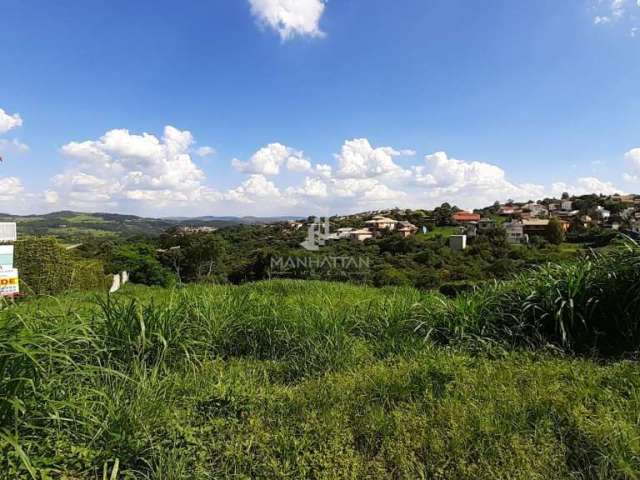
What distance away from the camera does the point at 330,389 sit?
214cm

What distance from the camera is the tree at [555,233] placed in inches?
1116

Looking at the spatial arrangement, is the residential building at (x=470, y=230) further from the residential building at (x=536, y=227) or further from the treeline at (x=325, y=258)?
the residential building at (x=536, y=227)

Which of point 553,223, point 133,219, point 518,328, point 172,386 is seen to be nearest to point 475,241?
point 553,223

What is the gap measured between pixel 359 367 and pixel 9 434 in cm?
189

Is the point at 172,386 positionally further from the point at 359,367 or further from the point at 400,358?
the point at 400,358

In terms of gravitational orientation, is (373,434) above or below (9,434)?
below

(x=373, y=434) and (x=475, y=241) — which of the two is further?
(x=475, y=241)

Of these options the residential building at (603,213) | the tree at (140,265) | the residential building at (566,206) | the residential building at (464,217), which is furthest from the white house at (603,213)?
the tree at (140,265)

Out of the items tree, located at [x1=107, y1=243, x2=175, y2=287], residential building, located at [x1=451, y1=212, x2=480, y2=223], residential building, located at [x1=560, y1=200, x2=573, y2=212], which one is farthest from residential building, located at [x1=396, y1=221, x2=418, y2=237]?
residential building, located at [x1=560, y1=200, x2=573, y2=212]

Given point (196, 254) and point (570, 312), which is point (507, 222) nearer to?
point (196, 254)

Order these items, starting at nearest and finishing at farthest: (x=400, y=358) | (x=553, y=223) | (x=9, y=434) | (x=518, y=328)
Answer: (x=9, y=434)
(x=400, y=358)
(x=518, y=328)
(x=553, y=223)

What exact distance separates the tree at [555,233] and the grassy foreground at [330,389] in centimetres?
2970

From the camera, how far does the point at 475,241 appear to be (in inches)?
1207

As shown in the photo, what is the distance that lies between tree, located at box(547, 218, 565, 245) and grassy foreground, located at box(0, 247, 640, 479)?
1169 inches
